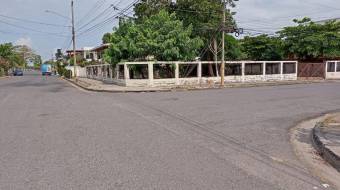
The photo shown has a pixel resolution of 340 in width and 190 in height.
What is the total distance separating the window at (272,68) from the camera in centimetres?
3453

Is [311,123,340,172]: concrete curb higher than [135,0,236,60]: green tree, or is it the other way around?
[135,0,236,60]: green tree

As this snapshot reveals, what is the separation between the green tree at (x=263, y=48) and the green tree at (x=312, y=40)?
1.29 meters

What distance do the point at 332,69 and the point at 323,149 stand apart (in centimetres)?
3672

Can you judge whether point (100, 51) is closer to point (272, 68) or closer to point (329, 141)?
point (272, 68)

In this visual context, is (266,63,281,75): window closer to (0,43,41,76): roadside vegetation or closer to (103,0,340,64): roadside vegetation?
(103,0,340,64): roadside vegetation

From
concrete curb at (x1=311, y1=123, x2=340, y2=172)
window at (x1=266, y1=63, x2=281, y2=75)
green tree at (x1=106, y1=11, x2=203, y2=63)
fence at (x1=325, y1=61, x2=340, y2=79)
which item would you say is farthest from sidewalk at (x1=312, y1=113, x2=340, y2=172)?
fence at (x1=325, y1=61, x2=340, y2=79)

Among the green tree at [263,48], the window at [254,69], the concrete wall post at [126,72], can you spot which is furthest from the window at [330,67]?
the concrete wall post at [126,72]

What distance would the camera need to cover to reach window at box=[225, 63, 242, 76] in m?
32.0

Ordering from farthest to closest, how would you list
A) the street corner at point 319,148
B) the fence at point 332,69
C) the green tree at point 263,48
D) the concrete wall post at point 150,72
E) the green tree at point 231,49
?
the green tree at point 263,48 < the fence at point 332,69 < the green tree at point 231,49 < the concrete wall post at point 150,72 < the street corner at point 319,148

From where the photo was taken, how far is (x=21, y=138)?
7.75 metres

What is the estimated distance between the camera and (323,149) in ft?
21.6

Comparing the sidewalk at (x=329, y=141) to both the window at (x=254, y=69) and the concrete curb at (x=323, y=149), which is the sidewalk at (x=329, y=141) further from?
the window at (x=254, y=69)

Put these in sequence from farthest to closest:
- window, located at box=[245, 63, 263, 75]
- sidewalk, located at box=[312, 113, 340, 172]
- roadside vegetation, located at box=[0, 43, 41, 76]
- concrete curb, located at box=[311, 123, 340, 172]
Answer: roadside vegetation, located at box=[0, 43, 41, 76], window, located at box=[245, 63, 263, 75], sidewalk, located at box=[312, 113, 340, 172], concrete curb, located at box=[311, 123, 340, 172]

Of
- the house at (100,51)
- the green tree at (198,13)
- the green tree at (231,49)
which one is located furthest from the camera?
the house at (100,51)
